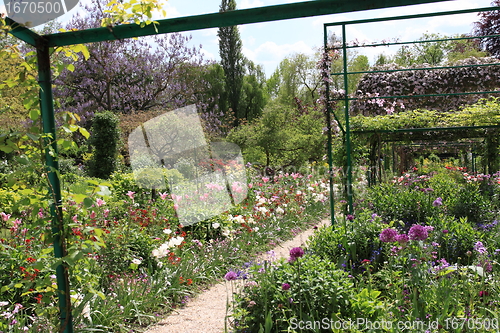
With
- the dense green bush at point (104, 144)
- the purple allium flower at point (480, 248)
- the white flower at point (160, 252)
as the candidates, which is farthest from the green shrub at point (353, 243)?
the dense green bush at point (104, 144)

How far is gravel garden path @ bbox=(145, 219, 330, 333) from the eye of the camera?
2945mm

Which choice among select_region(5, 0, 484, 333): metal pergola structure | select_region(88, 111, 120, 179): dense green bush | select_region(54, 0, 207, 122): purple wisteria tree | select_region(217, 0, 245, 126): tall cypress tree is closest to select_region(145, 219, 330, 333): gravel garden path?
select_region(5, 0, 484, 333): metal pergola structure

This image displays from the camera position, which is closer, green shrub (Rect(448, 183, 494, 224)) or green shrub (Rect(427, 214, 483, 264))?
green shrub (Rect(427, 214, 483, 264))

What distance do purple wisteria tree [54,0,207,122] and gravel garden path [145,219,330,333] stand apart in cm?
1293

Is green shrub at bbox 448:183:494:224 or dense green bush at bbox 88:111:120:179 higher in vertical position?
dense green bush at bbox 88:111:120:179

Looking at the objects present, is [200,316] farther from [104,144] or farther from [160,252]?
[104,144]

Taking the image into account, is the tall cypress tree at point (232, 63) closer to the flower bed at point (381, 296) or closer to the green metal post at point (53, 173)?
the flower bed at point (381, 296)

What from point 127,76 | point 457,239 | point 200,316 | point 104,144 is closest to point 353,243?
point 457,239

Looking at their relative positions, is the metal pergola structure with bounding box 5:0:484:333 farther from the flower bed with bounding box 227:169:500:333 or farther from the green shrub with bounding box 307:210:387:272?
the green shrub with bounding box 307:210:387:272

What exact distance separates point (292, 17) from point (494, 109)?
5.21 meters

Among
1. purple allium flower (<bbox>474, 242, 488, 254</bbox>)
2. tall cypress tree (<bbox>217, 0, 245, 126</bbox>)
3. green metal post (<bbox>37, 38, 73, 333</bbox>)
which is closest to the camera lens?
green metal post (<bbox>37, 38, 73, 333</bbox>)

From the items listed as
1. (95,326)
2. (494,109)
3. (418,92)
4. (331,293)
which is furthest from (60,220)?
(418,92)

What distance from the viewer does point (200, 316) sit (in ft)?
10.5

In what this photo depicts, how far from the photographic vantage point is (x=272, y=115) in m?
10.6
